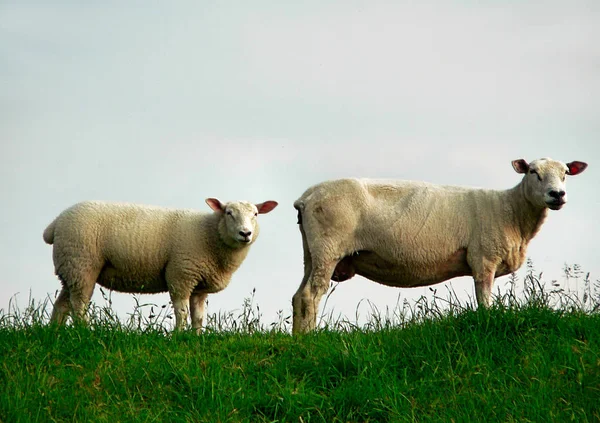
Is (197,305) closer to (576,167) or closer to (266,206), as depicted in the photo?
(266,206)

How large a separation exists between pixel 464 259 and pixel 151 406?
17.6 feet

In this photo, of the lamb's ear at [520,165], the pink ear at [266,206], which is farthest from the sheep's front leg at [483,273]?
the pink ear at [266,206]

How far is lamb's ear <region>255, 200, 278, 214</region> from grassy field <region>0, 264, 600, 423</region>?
360 cm

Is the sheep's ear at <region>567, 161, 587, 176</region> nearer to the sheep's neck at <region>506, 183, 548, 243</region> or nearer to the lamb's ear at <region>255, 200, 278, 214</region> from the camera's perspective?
the sheep's neck at <region>506, 183, 548, 243</region>

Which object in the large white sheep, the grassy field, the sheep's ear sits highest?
the sheep's ear

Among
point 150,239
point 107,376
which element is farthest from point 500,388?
point 150,239

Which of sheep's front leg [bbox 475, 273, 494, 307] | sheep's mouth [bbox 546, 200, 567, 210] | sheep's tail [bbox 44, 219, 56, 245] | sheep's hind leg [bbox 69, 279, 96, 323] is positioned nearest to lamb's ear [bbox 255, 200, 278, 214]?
sheep's hind leg [bbox 69, 279, 96, 323]

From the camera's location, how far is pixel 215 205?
1203 centimetres

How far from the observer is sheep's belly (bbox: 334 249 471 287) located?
11.0 m

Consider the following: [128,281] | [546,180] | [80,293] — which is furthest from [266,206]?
[546,180]

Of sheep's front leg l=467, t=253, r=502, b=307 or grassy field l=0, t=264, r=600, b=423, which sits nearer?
grassy field l=0, t=264, r=600, b=423

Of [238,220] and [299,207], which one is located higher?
[299,207]

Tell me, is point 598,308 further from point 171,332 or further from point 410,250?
point 171,332

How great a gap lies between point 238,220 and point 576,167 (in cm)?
486
